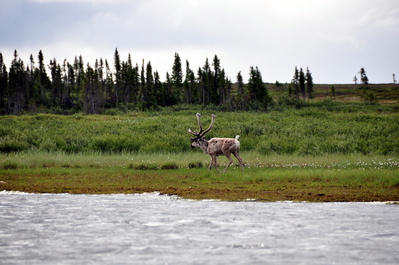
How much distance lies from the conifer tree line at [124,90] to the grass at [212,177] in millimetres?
65313

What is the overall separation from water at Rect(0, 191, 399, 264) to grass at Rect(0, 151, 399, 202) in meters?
1.85

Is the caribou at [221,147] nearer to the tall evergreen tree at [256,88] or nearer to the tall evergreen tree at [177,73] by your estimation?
the tall evergreen tree at [256,88]

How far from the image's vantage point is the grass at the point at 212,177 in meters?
14.1

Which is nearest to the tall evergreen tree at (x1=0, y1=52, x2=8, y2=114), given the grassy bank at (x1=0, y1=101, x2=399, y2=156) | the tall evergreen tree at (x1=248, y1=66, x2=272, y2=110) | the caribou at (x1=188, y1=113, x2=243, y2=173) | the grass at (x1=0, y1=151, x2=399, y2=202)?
the tall evergreen tree at (x1=248, y1=66, x2=272, y2=110)

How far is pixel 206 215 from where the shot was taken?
10305 millimetres

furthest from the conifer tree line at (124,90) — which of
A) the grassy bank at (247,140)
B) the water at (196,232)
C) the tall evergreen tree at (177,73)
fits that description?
the water at (196,232)

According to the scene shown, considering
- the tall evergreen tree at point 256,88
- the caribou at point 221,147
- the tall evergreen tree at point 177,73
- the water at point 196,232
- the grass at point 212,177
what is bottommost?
the grass at point 212,177

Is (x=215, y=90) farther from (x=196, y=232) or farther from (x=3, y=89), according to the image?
(x=196, y=232)

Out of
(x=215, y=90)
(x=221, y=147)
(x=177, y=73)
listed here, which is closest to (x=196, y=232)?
(x=221, y=147)

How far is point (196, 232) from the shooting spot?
27.6 feet

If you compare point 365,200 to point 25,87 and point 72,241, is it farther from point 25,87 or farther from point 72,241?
point 25,87

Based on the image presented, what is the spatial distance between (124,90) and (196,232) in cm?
11622

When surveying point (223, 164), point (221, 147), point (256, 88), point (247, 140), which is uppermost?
point (256, 88)

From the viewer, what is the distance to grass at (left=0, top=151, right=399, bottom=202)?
14086 mm
